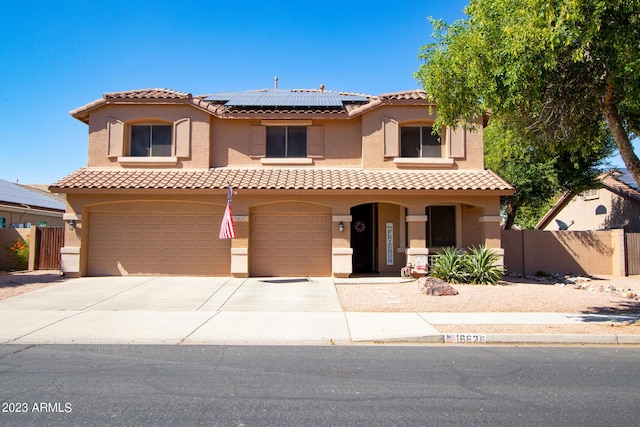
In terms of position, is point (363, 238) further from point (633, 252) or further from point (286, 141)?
point (633, 252)

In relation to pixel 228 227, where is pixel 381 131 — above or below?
above

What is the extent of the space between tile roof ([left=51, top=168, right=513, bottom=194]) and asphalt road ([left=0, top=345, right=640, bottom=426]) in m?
8.16

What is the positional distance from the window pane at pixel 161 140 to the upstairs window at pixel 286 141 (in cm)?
357

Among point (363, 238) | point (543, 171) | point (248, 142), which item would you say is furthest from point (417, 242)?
point (543, 171)

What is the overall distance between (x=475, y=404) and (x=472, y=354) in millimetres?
2347

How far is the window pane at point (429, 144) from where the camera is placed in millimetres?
17047

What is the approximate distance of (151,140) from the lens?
55.4 ft

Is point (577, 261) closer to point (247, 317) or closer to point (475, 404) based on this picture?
point (247, 317)

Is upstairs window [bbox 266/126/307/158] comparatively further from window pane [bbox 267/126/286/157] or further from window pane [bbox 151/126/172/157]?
window pane [bbox 151/126/172/157]

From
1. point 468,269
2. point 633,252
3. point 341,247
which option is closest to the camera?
Answer: point 468,269

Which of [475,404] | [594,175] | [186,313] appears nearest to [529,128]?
[475,404]

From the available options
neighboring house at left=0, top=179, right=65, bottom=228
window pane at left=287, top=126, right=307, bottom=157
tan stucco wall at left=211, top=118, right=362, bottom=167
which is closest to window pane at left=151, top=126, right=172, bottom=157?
tan stucco wall at left=211, top=118, right=362, bottom=167

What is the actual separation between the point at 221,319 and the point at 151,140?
9522 mm

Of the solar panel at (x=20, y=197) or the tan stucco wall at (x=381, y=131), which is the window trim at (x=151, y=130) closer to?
the tan stucco wall at (x=381, y=131)
